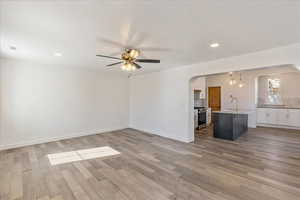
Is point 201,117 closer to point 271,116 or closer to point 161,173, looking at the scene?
point 271,116

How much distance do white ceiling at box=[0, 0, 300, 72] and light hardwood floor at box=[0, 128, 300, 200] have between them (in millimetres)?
2494

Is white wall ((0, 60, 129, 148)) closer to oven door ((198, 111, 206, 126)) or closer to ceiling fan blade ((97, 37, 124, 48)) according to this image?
ceiling fan blade ((97, 37, 124, 48))

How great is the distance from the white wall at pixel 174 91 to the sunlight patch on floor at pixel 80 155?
2276 mm

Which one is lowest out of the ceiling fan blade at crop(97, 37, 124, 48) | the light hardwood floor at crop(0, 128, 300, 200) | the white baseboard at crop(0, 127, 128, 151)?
the light hardwood floor at crop(0, 128, 300, 200)

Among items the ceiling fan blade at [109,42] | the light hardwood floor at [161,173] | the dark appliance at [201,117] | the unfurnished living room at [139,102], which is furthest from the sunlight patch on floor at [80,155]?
the dark appliance at [201,117]

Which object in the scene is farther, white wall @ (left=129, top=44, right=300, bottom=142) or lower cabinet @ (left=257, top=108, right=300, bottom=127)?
lower cabinet @ (left=257, top=108, right=300, bottom=127)

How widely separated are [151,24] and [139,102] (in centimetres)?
476

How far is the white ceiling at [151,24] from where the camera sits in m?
1.74

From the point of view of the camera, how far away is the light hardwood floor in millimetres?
2271

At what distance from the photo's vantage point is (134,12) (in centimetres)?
188

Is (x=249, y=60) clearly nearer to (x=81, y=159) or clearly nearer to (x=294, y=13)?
(x=294, y=13)

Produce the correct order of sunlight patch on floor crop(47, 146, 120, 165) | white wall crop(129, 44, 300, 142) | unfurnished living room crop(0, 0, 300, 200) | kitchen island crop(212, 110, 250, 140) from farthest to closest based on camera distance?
kitchen island crop(212, 110, 250, 140) < sunlight patch on floor crop(47, 146, 120, 165) < white wall crop(129, 44, 300, 142) < unfurnished living room crop(0, 0, 300, 200)

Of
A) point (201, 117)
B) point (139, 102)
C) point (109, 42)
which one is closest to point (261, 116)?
point (201, 117)

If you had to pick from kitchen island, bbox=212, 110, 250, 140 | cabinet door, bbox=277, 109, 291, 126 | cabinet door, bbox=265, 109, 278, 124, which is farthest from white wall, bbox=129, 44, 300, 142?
cabinet door, bbox=277, 109, 291, 126
